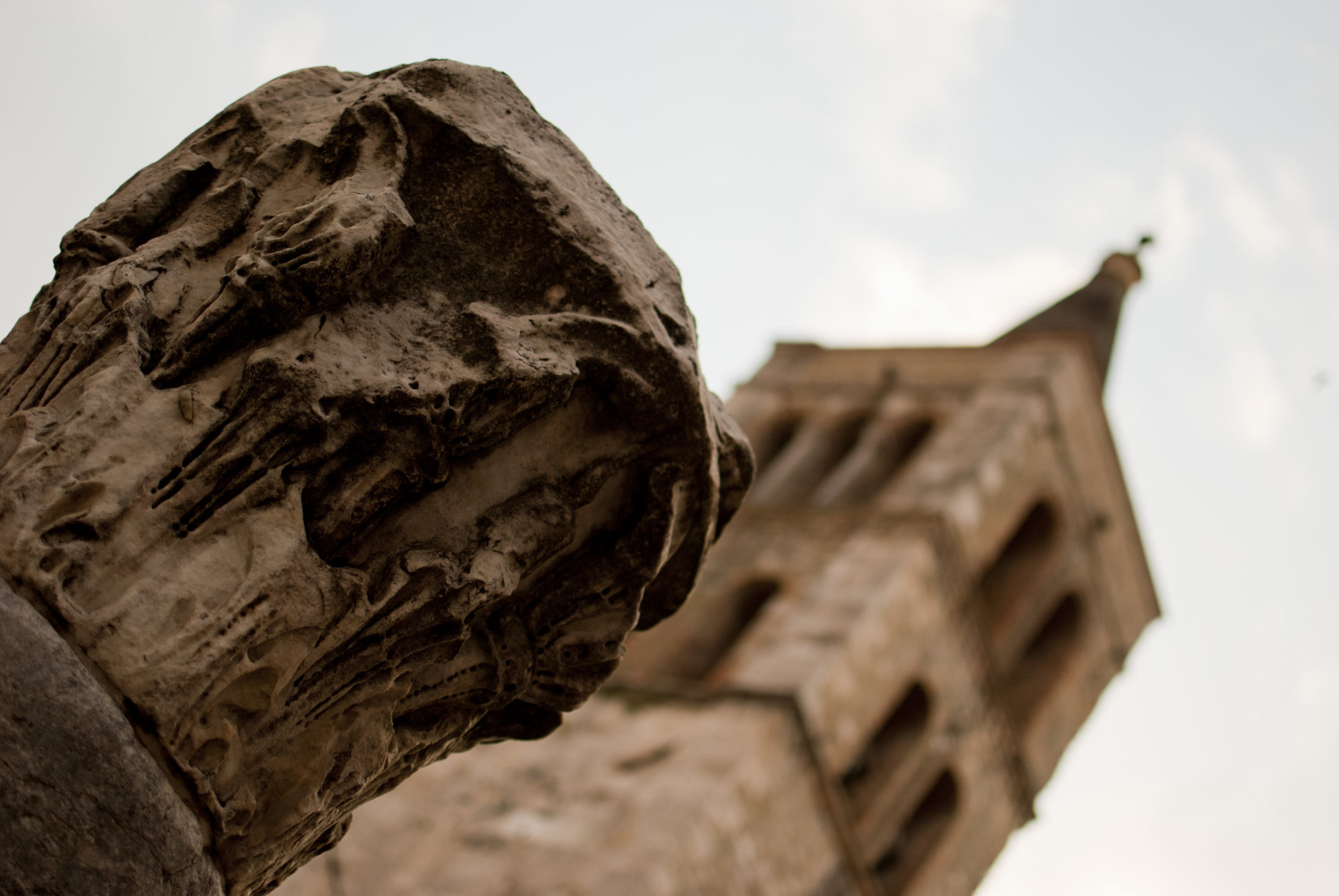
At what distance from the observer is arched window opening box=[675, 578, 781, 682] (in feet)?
49.9

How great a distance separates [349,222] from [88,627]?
0.71 meters

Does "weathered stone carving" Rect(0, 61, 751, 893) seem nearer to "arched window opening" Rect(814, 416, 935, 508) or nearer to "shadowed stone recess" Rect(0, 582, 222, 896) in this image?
"shadowed stone recess" Rect(0, 582, 222, 896)

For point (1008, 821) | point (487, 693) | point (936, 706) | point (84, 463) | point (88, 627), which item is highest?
point (84, 463)

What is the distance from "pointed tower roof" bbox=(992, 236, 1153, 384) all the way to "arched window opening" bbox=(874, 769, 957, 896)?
20.5 ft

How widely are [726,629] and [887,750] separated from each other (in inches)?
77.7

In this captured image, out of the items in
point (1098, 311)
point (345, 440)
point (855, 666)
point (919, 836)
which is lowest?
point (919, 836)

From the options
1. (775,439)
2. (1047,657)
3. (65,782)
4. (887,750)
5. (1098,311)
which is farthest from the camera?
(1098,311)

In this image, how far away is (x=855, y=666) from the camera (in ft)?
46.8

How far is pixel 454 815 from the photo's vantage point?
1249cm

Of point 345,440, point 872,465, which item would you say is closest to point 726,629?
point 872,465

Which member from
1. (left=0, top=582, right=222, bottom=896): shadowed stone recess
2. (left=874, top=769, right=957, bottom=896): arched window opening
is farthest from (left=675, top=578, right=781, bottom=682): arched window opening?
(left=0, top=582, right=222, bottom=896): shadowed stone recess

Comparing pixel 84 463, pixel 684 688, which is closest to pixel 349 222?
pixel 84 463

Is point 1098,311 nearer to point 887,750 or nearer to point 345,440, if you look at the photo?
A: point 887,750

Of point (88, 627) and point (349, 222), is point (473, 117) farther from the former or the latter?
point (88, 627)
